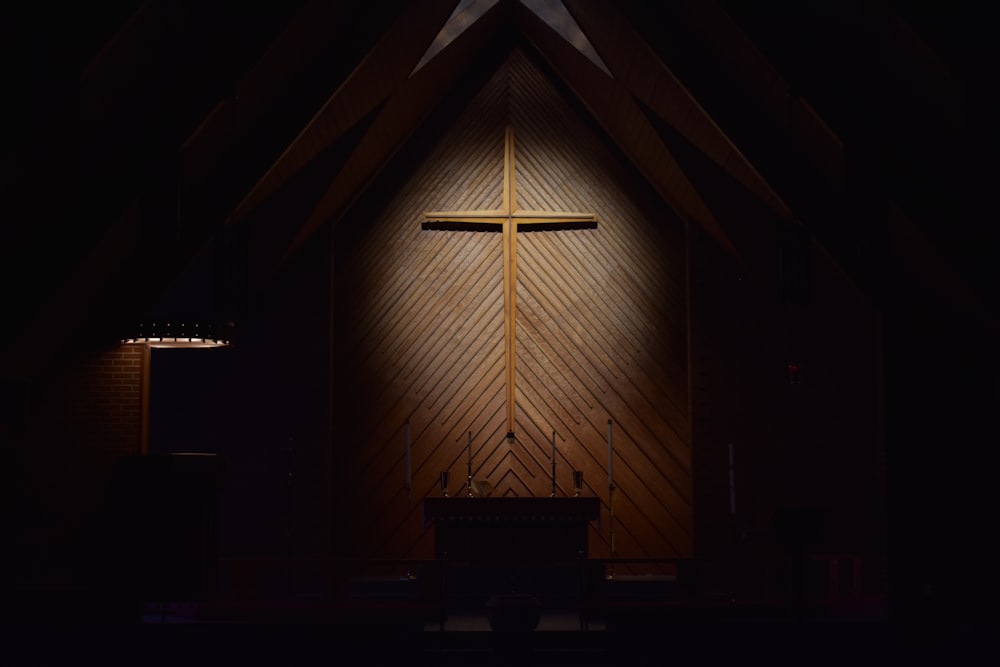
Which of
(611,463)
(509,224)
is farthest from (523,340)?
(611,463)

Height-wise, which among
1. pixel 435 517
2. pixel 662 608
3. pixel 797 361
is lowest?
pixel 662 608

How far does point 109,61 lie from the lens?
6723 mm

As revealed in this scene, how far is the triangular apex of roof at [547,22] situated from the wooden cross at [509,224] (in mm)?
1438

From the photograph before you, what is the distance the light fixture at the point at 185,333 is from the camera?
27.9ft

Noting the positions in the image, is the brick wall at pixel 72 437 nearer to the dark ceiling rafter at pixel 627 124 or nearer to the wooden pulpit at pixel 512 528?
the wooden pulpit at pixel 512 528

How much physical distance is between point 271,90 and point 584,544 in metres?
4.10

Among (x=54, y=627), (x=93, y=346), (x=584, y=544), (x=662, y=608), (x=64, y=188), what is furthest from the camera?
(x=93, y=346)

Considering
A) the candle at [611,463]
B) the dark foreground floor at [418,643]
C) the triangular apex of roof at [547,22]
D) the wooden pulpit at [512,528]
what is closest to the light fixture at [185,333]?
the wooden pulpit at [512,528]

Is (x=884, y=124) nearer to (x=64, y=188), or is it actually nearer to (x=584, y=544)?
(x=584, y=544)

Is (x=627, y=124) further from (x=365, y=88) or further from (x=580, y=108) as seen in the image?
(x=365, y=88)

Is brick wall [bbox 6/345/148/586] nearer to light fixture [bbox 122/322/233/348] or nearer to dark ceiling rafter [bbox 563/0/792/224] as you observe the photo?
light fixture [bbox 122/322/233/348]

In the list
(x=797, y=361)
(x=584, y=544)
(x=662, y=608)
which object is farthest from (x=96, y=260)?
(x=797, y=361)

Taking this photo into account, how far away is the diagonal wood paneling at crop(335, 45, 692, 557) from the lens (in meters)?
10.6

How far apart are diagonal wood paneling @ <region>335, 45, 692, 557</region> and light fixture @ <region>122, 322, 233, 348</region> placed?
2.06 metres
